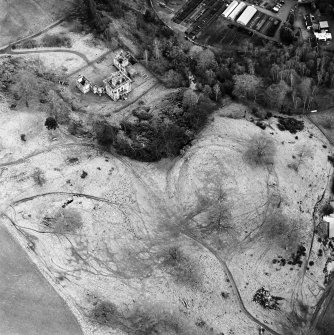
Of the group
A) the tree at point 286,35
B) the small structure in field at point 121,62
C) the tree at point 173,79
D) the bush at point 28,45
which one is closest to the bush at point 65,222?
the tree at point 173,79

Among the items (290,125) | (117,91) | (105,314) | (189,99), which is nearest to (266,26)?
(290,125)

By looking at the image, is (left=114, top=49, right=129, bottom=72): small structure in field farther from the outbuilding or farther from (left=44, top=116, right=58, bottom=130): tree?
the outbuilding

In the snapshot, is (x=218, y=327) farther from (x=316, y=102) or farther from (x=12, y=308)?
(x=316, y=102)

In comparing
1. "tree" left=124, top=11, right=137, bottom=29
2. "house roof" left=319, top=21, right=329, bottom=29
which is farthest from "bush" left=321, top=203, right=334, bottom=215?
"tree" left=124, top=11, right=137, bottom=29

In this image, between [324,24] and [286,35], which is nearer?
[286,35]

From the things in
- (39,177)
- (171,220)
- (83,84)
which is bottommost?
(171,220)

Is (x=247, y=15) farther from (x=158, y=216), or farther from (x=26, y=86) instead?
(x=158, y=216)

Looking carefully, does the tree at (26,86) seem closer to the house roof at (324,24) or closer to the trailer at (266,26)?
the trailer at (266,26)

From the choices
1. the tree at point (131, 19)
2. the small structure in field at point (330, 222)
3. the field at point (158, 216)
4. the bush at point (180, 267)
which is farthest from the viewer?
the tree at point (131, 19)
